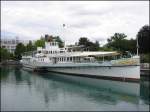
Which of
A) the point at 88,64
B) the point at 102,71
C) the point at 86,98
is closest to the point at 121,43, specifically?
the point at 102,71

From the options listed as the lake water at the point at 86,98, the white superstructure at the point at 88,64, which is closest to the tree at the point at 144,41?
the white superstructure at the point at 88,64

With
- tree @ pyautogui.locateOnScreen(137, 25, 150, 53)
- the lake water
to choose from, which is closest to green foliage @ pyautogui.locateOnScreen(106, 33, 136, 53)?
tree @ pyautogui.locateOnScreen(137, 25, 150, 53)

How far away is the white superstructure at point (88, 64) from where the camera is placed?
151ft

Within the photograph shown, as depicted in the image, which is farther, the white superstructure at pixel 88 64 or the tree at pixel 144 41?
the tree at pixel 144 41

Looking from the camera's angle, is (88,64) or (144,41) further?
(144,41)

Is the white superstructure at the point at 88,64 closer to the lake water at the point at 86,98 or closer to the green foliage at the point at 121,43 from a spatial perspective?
the lake water at the point at 86,98

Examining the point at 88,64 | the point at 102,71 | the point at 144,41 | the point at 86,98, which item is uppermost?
the point at 144,41

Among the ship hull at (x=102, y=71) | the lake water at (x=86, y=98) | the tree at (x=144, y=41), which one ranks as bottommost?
the lake water at (x=86, y=98)

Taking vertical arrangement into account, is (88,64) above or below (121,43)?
below

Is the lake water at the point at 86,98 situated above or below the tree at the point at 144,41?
below

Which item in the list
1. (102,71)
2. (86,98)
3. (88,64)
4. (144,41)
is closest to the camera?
(86,98)

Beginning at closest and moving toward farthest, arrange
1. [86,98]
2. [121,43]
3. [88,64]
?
[86,98]
[88,64]
[121,43]

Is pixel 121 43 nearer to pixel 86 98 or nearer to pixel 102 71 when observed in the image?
pixel 102 71

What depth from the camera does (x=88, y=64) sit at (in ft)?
164
